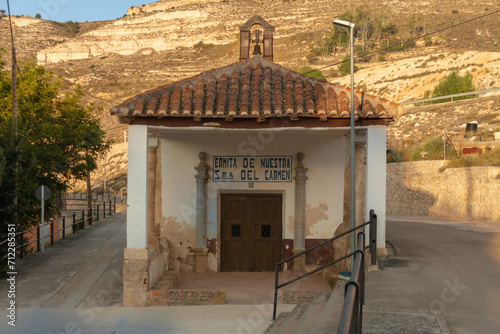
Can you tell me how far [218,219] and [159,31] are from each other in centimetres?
12964

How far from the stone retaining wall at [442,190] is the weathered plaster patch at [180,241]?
13389 millimetres

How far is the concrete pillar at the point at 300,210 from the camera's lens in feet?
40.8

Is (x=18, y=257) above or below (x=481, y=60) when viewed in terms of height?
below

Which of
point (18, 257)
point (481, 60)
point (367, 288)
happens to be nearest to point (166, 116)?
point (367, 288)

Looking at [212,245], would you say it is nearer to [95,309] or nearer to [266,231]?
[266,231]

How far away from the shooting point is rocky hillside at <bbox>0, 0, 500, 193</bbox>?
228 ft

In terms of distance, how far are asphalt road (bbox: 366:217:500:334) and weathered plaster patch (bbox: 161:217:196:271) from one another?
4.80m

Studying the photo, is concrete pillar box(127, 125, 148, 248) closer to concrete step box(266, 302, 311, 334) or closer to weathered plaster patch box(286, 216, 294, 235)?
concrete step box(266, 302, 311, 334)

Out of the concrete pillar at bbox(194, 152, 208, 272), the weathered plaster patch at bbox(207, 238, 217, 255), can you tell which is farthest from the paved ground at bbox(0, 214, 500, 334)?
the concrete pillar at bbox(194, 152, 208, 272)

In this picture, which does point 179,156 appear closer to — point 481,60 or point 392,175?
point 392,175

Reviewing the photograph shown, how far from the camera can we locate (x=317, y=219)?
41.2 feet

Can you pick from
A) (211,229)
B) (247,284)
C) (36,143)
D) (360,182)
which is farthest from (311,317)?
(36,143)

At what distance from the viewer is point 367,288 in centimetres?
818

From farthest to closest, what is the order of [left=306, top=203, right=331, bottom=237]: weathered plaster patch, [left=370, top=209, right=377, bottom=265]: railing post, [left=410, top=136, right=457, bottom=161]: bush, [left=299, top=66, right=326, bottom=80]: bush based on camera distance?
[left=299, top=66, right=326, bottom=80]: bush < [left=410, top=136, right=457, bottom=161]: bush < [left=306, top=203, right=331, bottom=237]: weathered plaster patch < [left=370, top=209, right=377, bottom=265]: railing post
